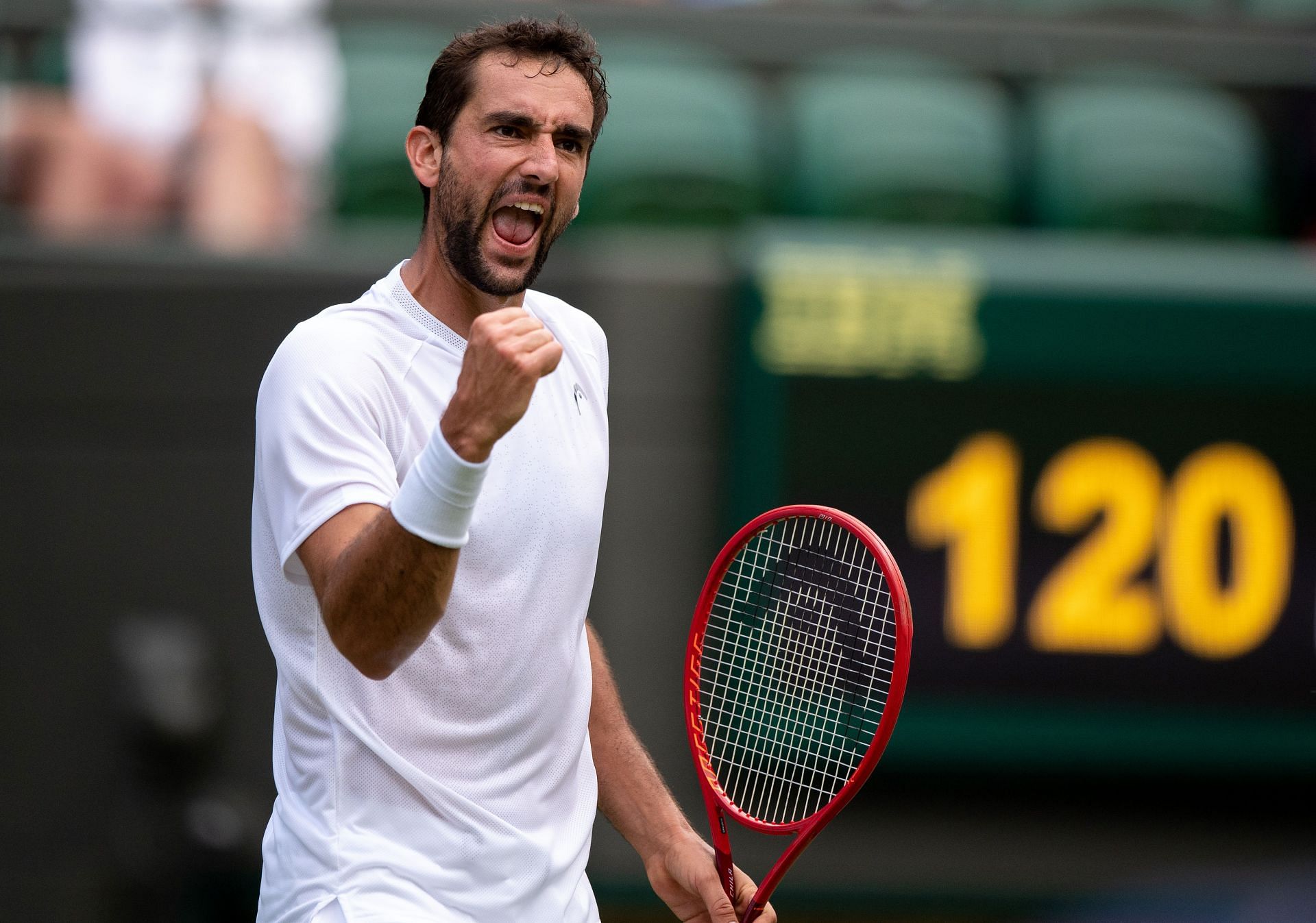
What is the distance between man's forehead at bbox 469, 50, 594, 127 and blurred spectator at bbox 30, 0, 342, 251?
7.66 ft

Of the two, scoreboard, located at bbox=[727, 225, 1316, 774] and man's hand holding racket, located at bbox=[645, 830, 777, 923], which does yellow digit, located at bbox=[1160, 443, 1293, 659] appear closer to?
scoreboard, located at bbox=[727, 225, 1316, 774]

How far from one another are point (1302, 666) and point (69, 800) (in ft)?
9.14

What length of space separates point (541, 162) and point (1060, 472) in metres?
2.54

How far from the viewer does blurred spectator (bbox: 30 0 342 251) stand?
173 inches

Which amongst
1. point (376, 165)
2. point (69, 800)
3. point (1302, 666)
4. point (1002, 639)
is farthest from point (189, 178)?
point (1302, 666)

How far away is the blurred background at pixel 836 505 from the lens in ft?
13.3

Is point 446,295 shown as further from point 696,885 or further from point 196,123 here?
point 196,123

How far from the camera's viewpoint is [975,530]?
13.6ft

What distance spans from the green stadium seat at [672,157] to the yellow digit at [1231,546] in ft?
4.41

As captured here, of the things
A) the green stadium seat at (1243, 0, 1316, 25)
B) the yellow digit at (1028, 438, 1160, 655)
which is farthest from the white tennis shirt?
the green stadium seat at (1243, 0, 1316, 25)

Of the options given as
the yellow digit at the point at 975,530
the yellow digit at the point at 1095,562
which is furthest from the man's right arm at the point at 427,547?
the yellow digit at the point at 1095,562

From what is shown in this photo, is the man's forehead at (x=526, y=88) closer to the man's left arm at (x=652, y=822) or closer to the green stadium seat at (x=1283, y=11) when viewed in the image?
the man's left arm at (x=652, y=822)

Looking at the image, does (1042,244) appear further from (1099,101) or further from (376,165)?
(376,165)

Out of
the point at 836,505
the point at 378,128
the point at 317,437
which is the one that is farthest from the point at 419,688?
the point at 378,128
